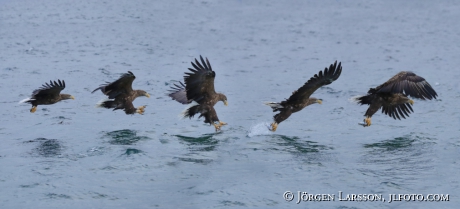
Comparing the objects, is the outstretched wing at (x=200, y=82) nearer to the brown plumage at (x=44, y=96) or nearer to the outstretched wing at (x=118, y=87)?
the outstretched wing at (x=118, y=87)

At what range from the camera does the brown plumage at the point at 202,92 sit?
471 inches

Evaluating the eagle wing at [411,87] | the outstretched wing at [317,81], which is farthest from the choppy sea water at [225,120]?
the eagle wing at [411,87]

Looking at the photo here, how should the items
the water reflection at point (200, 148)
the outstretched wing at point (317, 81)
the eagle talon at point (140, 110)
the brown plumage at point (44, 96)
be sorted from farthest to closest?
the eagle talon at point (140, 110) < the brown plumage at point (44, 96) < the water reflection at point (200, 148) < the outstretched wing at point (317, 81)

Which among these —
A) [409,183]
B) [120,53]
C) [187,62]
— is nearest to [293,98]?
[409,183]

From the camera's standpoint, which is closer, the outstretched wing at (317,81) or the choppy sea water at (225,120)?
the choppy sea water at (225,120)

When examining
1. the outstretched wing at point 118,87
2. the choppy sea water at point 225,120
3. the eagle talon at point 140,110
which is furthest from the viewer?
the eagle talon at point 140,110

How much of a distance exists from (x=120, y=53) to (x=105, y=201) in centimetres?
1185

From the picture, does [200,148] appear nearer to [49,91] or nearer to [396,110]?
[49,91]

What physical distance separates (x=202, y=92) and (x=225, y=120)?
1.55 meters

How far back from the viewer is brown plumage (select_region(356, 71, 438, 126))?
471 inches

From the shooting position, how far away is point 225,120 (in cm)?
1394

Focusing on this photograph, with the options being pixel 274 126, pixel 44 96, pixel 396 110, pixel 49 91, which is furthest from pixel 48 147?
pixel 396 110

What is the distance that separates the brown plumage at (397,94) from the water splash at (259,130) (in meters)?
1.58

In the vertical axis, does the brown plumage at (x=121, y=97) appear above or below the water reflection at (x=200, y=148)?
above
